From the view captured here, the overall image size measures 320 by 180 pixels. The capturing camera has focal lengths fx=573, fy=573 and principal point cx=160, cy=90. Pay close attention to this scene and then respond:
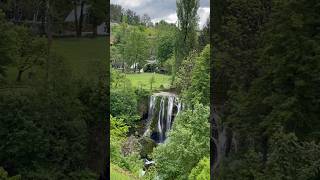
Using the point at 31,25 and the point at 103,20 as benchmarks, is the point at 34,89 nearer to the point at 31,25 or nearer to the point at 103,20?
the point at 31,25

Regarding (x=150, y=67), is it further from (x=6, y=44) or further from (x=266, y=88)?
(x=6, y=44)

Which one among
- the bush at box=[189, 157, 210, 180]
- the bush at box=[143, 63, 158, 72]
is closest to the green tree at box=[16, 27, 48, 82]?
the bush at box=[143, 63, 158, 72]

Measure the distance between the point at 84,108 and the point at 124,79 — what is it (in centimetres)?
143

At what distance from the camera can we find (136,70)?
9.86 m

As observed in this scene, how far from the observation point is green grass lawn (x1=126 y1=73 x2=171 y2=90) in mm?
9648

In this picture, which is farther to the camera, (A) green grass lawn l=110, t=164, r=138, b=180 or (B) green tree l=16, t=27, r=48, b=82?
(A) green grass lawn l=110, t=164, r=138, b=180

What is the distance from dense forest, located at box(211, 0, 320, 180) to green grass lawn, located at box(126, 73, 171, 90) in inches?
44.7

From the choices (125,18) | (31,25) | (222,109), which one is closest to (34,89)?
(31,25)

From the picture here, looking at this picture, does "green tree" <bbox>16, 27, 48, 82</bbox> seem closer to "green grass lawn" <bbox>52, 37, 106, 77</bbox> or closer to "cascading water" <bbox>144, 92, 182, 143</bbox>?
"green grass lawn" <bbox>52, 37, 106, 77</bbox>

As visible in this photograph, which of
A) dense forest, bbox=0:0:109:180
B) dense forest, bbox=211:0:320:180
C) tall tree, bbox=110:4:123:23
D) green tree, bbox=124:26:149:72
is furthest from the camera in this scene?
green tree, bbox=124:26:149:72

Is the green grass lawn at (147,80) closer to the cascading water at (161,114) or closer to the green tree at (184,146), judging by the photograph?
the cascading water at (161,114)

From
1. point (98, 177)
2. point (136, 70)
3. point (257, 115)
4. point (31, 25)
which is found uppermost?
point (31, 25)

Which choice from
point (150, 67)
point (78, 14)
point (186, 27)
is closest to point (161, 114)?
point (150, 67)

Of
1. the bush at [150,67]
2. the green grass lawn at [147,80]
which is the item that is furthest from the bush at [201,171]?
the bush at [150,67]
